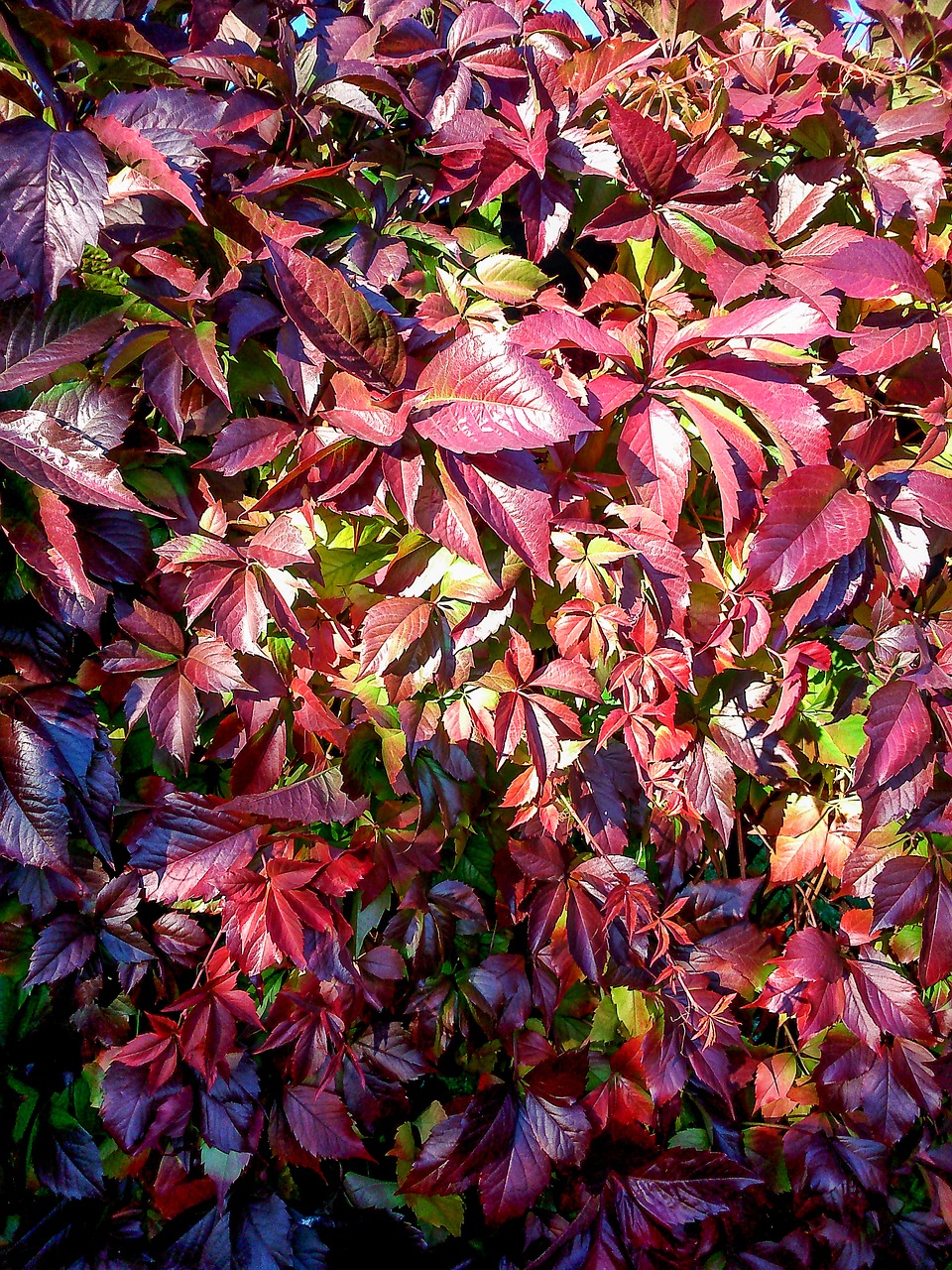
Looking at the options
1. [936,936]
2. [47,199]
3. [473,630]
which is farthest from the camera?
[936,936]

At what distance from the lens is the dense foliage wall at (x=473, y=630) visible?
1018 millimetres

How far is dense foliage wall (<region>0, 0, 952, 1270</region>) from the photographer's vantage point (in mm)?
1018

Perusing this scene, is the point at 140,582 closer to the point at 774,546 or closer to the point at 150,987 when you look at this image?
the point at 150,987

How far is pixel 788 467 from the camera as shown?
1.11 m

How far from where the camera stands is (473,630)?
3.71 ft

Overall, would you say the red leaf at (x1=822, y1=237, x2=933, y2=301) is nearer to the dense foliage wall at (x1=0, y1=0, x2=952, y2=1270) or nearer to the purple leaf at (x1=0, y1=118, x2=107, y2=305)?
the dense foliage wall at (x1=0, y1=0, x2=952, y2=1270)

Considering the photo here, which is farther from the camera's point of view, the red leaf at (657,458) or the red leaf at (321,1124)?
the red leaf at (321,1124)

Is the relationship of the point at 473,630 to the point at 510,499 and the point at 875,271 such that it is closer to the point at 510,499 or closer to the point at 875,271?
the point at 510,499

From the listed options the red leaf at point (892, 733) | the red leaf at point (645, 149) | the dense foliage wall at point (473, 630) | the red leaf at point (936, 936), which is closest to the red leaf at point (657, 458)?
the dense foliage wall at point (473, 630)

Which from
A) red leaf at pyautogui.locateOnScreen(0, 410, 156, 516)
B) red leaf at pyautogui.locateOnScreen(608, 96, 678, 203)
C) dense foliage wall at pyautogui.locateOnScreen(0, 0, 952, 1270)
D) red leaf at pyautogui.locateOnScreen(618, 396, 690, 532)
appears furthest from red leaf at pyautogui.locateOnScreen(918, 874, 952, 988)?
red leaf at pyautogui.locateOnScreen(0, 410, 156, 516)

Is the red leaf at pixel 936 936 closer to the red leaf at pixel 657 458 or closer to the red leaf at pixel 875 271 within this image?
the red leaf at pixel 657 458

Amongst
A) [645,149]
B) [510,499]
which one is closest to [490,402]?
[510,499]

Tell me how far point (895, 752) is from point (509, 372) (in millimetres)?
A: 727

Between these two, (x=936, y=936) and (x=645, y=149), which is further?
(x=936, y=936)
